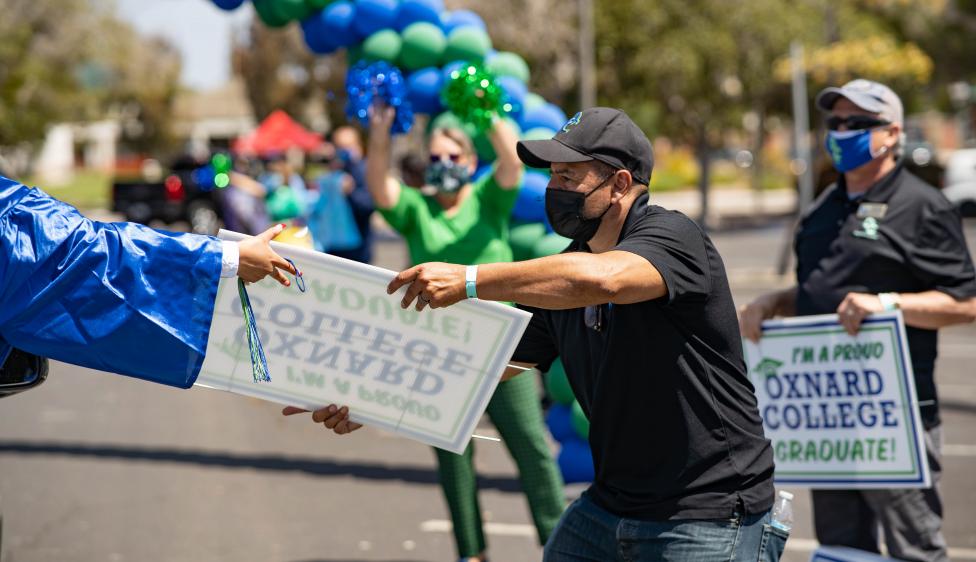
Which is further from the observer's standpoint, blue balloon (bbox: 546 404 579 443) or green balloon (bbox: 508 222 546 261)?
green balloon (bbox: 508 222 546 261)

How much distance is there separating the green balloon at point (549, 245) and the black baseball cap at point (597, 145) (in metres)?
3.97

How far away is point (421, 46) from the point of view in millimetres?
7996

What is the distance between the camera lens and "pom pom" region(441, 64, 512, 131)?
19.5 ft

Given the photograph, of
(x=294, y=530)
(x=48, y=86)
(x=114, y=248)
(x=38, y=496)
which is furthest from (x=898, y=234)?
(x=48, y=86)

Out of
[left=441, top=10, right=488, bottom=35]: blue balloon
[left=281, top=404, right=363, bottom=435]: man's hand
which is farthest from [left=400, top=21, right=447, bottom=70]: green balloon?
[left=281, top=404, right=363, bottom=435]: man's hand

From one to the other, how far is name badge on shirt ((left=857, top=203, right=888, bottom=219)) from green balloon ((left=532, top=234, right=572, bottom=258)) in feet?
9.08

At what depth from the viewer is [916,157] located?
29.7 m

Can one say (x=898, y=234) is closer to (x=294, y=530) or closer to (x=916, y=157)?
(x=294, y=530)

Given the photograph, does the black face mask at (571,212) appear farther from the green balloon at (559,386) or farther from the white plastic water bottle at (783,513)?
the green balloon at (559,386)

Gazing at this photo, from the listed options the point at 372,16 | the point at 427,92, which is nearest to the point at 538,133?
the point at 427,92

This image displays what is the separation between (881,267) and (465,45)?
394 cm

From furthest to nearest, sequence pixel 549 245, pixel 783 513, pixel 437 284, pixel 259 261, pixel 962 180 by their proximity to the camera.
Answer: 1. pixel 962 180
2. pixel 549 245
3. pixel 783 513
4. pixel 259 261
5. pixel 437 284

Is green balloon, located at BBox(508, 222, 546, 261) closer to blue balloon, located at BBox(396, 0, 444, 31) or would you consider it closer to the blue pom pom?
the blue pom pom

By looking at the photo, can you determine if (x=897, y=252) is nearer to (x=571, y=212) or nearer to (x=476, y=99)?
(x=571, y=212)
